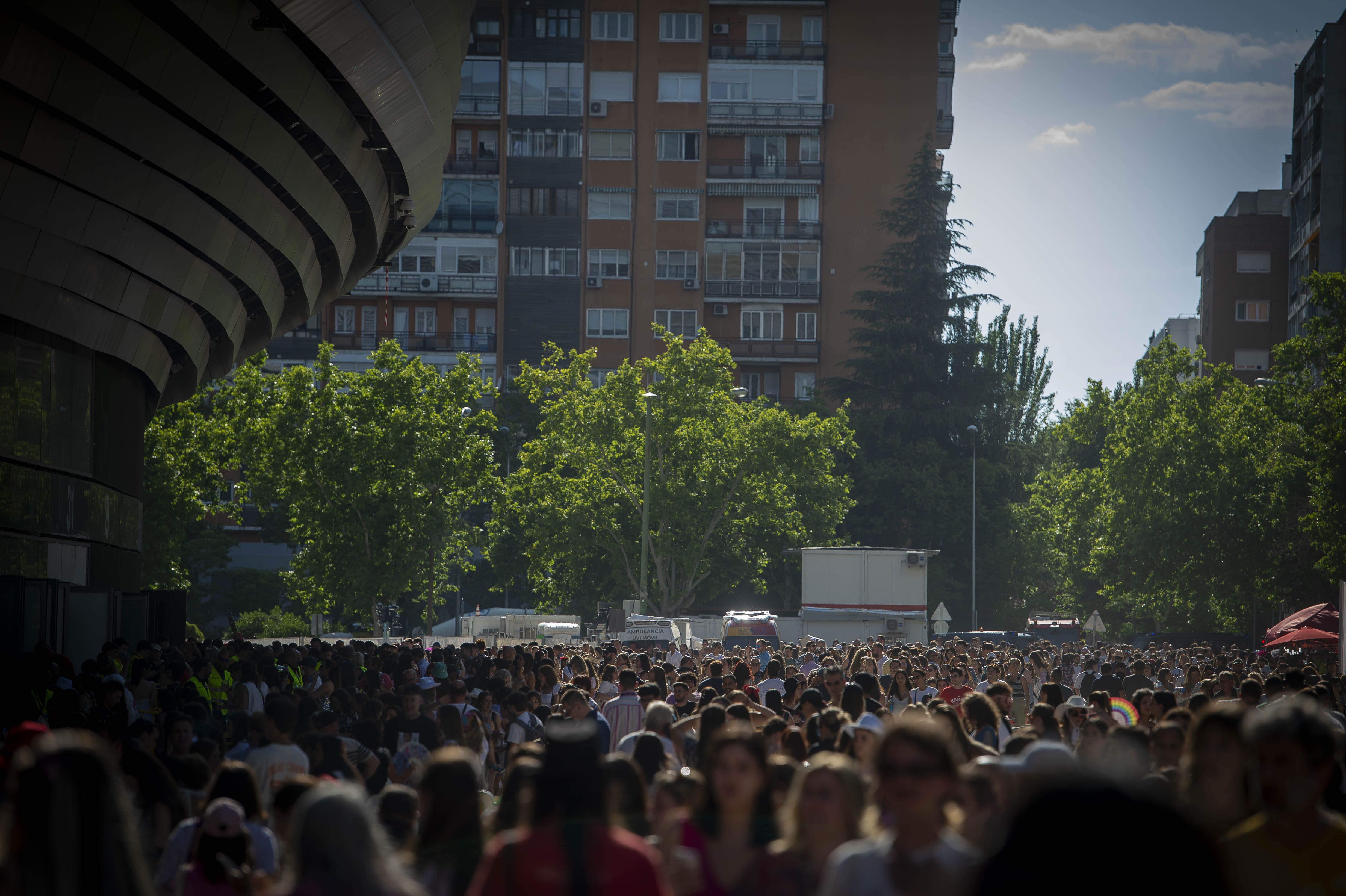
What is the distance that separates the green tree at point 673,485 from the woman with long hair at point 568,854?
1800 inches

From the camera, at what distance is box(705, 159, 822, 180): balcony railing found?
72.5 m

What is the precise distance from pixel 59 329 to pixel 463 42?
26.1 feet

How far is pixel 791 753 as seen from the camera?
27.2ft

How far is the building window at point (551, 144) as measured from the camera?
72125 millimetres

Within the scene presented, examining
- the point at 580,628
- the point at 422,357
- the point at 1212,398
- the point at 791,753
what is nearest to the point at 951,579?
the point at 1212,398

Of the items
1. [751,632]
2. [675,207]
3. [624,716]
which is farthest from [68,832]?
[675,207]

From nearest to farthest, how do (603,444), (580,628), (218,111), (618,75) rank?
(218,111) → (580,628) → (603,444) → (618,75)

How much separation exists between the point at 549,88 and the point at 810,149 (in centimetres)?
1420

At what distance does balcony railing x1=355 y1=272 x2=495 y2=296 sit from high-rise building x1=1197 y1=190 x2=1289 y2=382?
4088cm

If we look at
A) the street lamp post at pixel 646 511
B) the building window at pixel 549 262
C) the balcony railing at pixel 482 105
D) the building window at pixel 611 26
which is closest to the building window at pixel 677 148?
the building window at pixel 611 26

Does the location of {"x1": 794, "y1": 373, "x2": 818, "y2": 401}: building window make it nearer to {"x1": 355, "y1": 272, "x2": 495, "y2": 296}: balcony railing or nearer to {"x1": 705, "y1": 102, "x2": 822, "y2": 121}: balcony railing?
{"x1": 705, "y1": 102, "x2": 822, "y2": 121}: balcony railing

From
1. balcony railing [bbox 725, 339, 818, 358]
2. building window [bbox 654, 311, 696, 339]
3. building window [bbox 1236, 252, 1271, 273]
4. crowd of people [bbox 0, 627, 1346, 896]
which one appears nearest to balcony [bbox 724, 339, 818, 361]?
balcony railing [bbox 725, 339, 818, 358]

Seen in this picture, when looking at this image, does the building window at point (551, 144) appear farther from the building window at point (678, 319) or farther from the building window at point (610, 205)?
the building window at point (678, 319)

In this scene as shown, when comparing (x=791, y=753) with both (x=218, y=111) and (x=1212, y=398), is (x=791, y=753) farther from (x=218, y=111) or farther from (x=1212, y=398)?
(x=1212, y=398)
